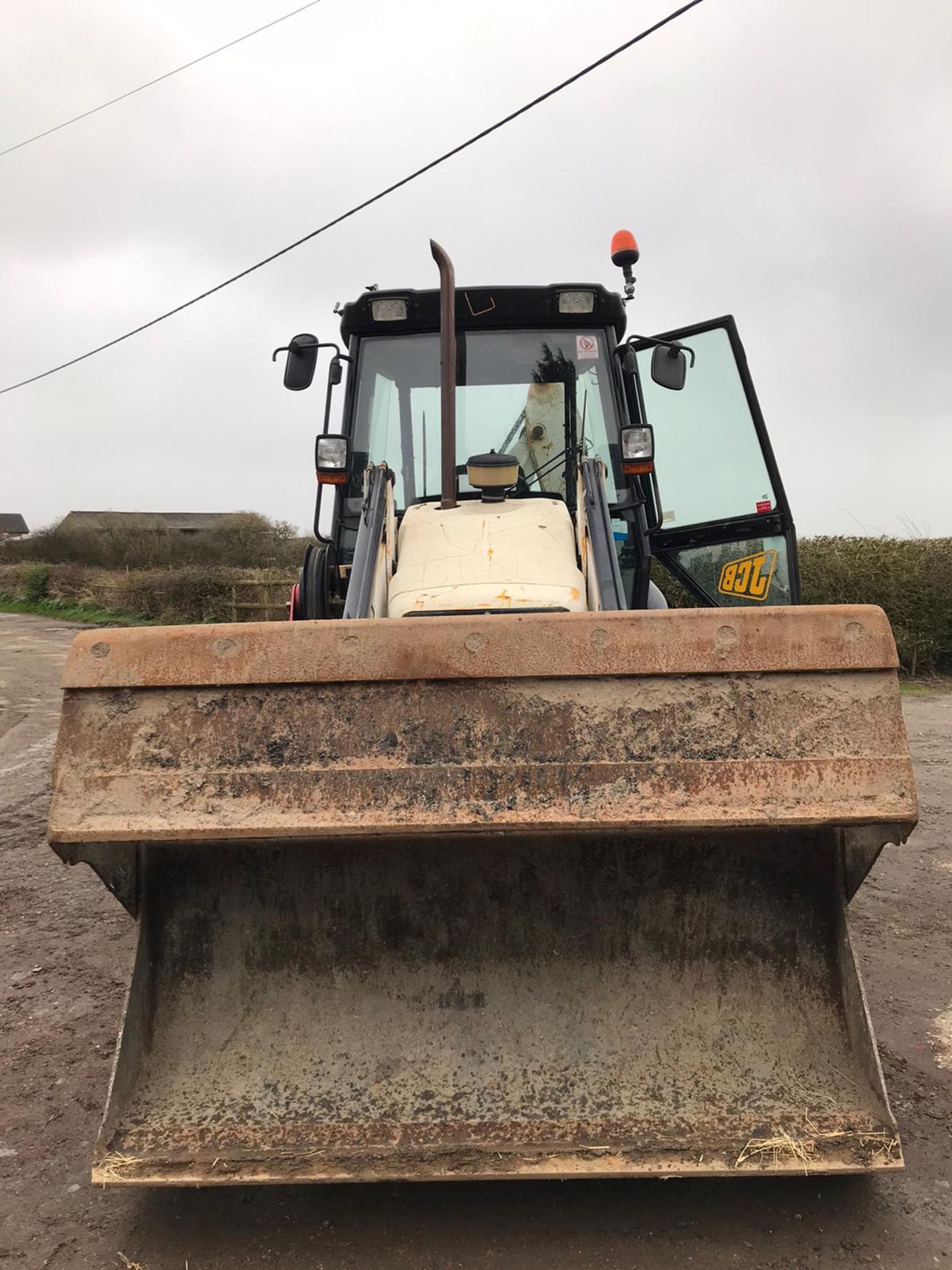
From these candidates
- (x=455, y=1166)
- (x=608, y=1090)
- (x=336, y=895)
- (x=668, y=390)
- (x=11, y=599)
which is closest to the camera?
(x=455, y=1166)

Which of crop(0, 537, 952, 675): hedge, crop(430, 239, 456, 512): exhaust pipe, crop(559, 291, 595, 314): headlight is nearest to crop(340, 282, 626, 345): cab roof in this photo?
crop(559, 291, 595, 314): headlight

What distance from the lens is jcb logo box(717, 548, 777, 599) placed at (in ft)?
13.8

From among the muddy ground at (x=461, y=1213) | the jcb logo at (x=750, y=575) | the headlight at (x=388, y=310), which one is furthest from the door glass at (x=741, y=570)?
the muddy ground at (x=461, y=1213)

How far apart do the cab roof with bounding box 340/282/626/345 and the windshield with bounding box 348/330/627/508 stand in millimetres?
44

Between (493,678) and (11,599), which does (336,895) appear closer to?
(493,678)

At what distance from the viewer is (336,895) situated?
2.39 metres

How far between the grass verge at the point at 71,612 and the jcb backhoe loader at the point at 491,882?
19698mm

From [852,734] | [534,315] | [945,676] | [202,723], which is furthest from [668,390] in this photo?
[945,676]

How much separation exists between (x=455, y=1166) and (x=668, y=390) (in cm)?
335

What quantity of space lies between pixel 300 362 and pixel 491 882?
2731mm

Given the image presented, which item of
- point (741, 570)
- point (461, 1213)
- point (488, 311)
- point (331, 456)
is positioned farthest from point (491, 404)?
point (461, 1213)

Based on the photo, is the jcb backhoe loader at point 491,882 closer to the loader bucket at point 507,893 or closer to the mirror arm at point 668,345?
the loader bucket at point 507,893

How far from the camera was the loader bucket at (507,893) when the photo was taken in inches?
78.5

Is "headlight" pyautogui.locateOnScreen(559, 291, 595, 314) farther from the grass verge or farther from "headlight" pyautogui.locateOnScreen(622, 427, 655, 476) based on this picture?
the grass verge
